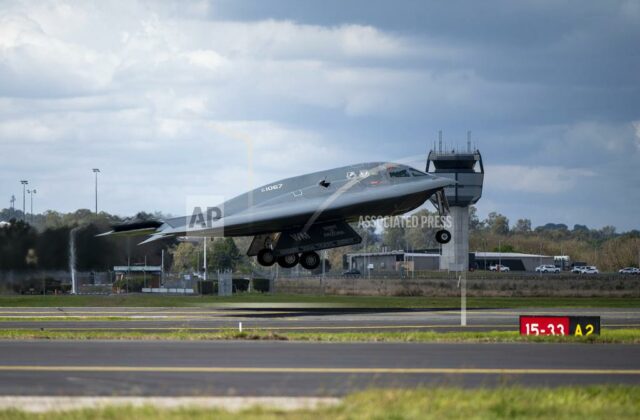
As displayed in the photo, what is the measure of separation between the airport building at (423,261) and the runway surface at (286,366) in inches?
3448

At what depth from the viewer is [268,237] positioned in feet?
166

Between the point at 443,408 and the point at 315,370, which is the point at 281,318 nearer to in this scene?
the point at 315,370

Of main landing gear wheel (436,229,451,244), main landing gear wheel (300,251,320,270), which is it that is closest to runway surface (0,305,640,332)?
main landing gear wheel (300,251,320,270)

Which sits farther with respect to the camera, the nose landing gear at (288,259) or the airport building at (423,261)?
the airport building at (423,261)

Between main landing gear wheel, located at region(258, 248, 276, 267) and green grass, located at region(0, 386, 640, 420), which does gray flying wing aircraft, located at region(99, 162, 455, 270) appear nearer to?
main landing gear wheel, located at region(258, 248, 276, 267)

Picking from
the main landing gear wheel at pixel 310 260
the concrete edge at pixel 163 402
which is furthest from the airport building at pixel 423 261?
the concrete edge at pixel 163 402

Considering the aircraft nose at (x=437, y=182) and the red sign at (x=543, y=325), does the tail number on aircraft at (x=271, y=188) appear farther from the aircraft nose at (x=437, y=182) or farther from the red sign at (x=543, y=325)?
the red sign at (x=543, y=325)

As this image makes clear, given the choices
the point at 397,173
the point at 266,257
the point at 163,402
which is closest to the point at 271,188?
the point at 266,257

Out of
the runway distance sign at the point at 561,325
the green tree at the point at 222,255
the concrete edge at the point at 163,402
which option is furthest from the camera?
the green tree at the point at 222,255

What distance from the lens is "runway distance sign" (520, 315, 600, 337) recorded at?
3073 cm

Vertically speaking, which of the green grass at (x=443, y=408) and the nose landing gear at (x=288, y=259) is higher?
the nose landing gear at (x=288, y=259)

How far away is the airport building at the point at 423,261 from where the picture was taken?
124912mm

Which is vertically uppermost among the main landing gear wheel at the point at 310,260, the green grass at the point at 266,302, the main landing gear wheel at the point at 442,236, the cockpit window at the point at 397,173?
the cockpit window at the point at 397,173

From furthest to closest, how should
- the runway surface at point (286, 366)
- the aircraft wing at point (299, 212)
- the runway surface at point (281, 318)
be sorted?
the aircraft wing at point (299, 212), the runway surface at point (281, 318), the runway surface at point (286, 366)
